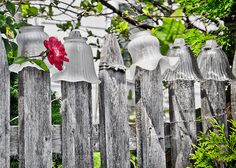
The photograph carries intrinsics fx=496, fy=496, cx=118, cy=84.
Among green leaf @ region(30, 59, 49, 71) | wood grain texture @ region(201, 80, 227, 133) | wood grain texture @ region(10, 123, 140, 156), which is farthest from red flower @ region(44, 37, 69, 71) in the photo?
wood grain texture @ region(201, 80, 227, 133)

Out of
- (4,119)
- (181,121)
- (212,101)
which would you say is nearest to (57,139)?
(4,119)

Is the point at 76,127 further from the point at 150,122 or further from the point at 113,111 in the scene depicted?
→ the point at 150,122

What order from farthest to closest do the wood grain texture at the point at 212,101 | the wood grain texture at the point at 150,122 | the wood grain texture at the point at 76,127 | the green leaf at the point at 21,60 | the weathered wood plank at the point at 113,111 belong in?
1. the wood grain texture at the point at 212,101
2. the wood grain texture at the point at 150,122
3. the weathered wood plank at the point at 113,111
4. the wood grain texture at the point at 76,127
5. the green leaf at the point at 21,60

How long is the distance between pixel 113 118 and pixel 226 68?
30.1 inches

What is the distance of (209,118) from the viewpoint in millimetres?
2555

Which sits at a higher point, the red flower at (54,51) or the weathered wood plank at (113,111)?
the red flower at (54,51)

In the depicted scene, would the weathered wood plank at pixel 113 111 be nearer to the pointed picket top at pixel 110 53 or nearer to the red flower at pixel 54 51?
the pointed picket top at pixel 110 53

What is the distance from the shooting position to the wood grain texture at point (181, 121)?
251cm

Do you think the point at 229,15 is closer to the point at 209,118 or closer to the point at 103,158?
the point at 209,118

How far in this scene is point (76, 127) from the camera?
82.5 inches

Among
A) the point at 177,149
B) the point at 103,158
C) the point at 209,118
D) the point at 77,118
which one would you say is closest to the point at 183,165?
the point at 177,149

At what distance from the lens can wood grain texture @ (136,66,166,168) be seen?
234cm

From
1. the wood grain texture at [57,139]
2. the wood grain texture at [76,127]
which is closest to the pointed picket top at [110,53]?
the wood grain texture at [76,127]

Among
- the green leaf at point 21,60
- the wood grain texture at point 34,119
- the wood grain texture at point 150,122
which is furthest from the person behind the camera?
the wood grain texture at point 150,122
